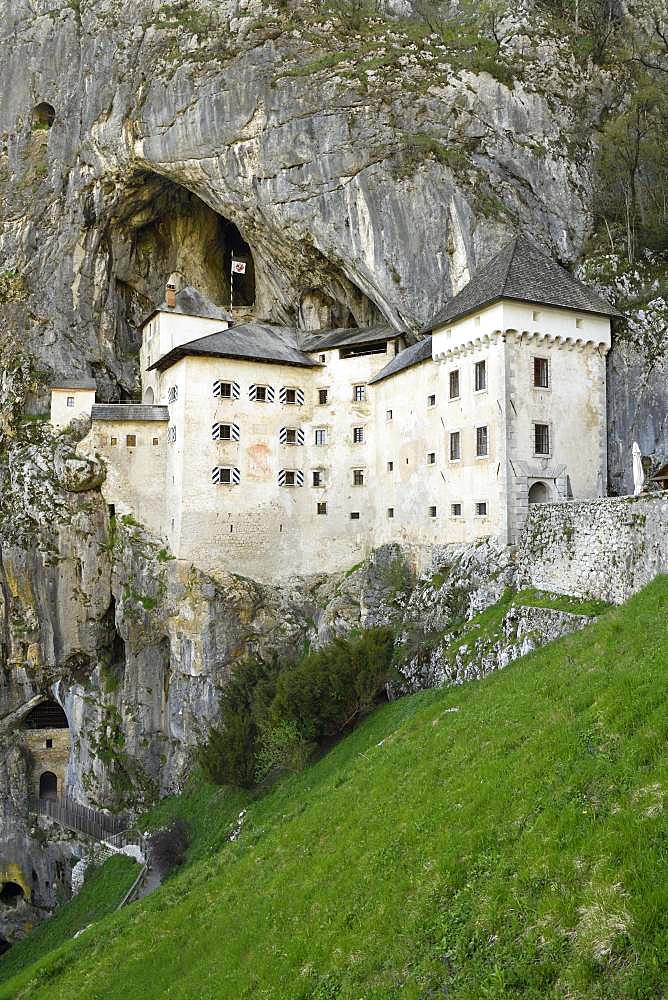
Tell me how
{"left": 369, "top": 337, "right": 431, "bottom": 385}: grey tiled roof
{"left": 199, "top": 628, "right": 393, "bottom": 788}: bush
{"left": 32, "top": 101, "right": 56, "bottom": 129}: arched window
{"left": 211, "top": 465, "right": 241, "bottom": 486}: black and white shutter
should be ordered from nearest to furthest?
{"left": 199, "top": 628, "right": 393, "bottom": 788}: bush < {"left": 369, "top": 337, "right": 431, "bottom": 385}: grey tiled roof < {"left": 211, "top": 465, "right": 241, "bottom": 486}: black and white shutter < {"left": 32, "top": 101, "right": 56, "bottom": 129}: arched window

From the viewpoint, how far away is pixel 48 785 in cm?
4203

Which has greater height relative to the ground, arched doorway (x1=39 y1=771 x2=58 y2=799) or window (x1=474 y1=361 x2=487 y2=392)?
window (x1=474 y1=361 x2=487 y2=392)

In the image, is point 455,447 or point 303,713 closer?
point 303,713

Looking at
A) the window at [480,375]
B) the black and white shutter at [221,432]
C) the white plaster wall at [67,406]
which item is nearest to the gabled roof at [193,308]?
the white plaster wall at [67,406]

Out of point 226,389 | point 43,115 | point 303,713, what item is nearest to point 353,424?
point 226,389

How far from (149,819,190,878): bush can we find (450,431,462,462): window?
19.7 meters

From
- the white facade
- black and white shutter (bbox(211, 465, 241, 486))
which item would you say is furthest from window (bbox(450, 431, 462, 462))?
black and white shutter (bbox(211, 465, 241, 486))

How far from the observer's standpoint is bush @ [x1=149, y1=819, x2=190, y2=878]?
28.2m

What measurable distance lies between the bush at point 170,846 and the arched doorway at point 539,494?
1996 cm

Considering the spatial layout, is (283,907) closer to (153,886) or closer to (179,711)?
(153,886)

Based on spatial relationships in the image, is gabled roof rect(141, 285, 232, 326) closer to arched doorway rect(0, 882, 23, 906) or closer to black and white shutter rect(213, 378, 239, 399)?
black and white shutter rect(213, 378, 239, 399)

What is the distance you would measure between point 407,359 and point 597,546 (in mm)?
17003

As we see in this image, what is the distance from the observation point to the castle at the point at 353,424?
28.6 metres

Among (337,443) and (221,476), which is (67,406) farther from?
(337,443)
